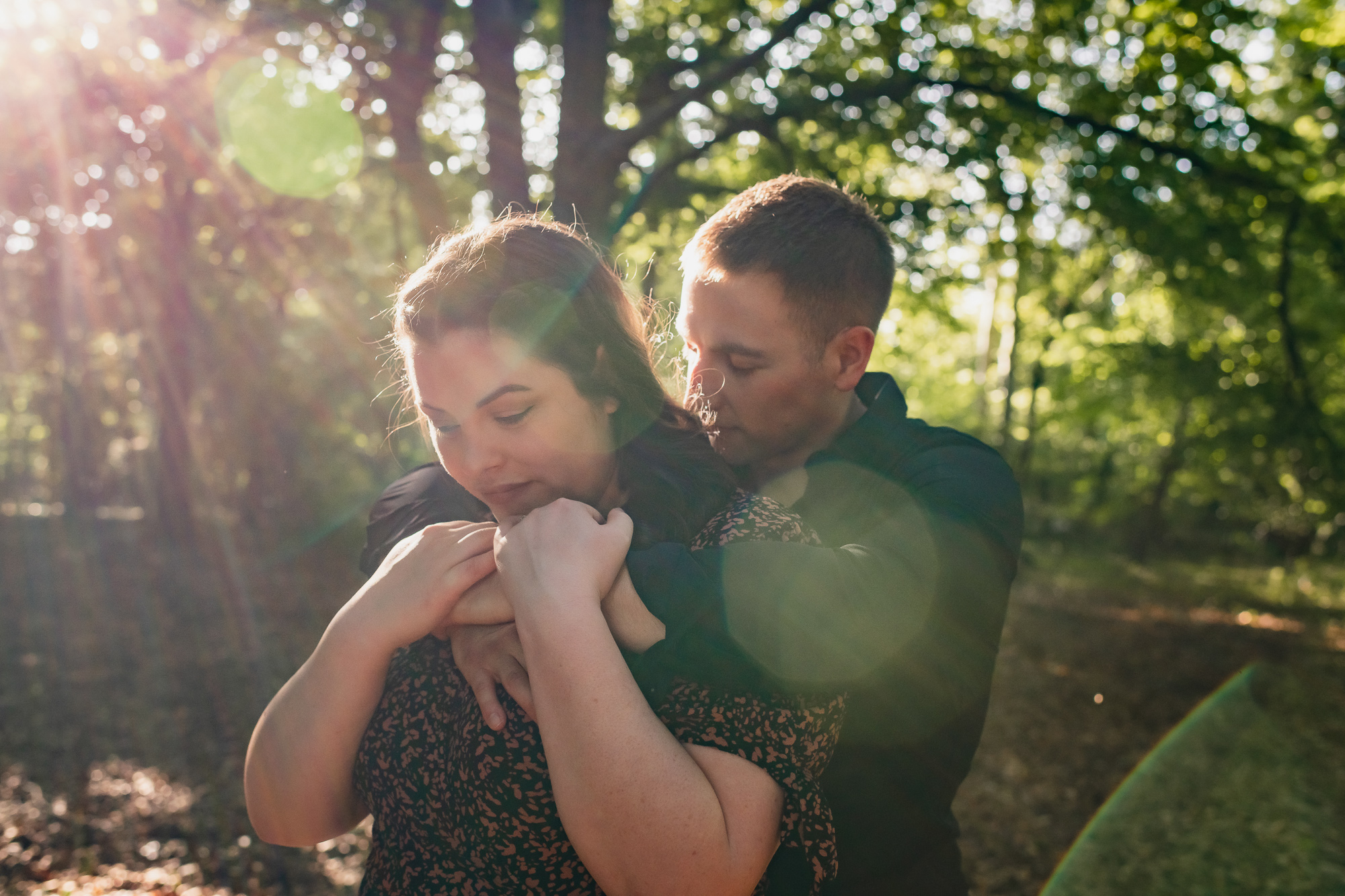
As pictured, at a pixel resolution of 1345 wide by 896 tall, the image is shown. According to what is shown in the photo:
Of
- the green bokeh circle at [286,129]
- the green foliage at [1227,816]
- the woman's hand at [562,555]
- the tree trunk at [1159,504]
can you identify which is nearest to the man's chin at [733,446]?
the woman's hand at [562,555]

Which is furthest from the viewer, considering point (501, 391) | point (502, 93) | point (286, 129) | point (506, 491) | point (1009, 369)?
point (1009, 369)

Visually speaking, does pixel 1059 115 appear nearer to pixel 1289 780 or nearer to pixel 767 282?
pixel 767 282

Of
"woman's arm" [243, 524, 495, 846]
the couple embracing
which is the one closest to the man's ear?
the couple embracing

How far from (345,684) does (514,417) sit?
58 cm

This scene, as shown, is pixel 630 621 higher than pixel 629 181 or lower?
lower

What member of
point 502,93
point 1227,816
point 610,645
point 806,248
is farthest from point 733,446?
point 1227,816

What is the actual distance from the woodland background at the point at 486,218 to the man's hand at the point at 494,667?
1.08 metres

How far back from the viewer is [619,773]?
129 centimetres

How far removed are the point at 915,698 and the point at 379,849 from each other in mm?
1163

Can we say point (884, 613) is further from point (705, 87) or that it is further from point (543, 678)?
point (705, 87)

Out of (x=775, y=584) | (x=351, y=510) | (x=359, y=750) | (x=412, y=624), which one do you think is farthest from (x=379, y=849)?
(x=351, y=510)

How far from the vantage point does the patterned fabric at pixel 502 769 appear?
4.77 feet

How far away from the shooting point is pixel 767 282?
2438 millimetres

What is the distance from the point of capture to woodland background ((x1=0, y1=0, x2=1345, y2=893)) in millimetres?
A: 6477
